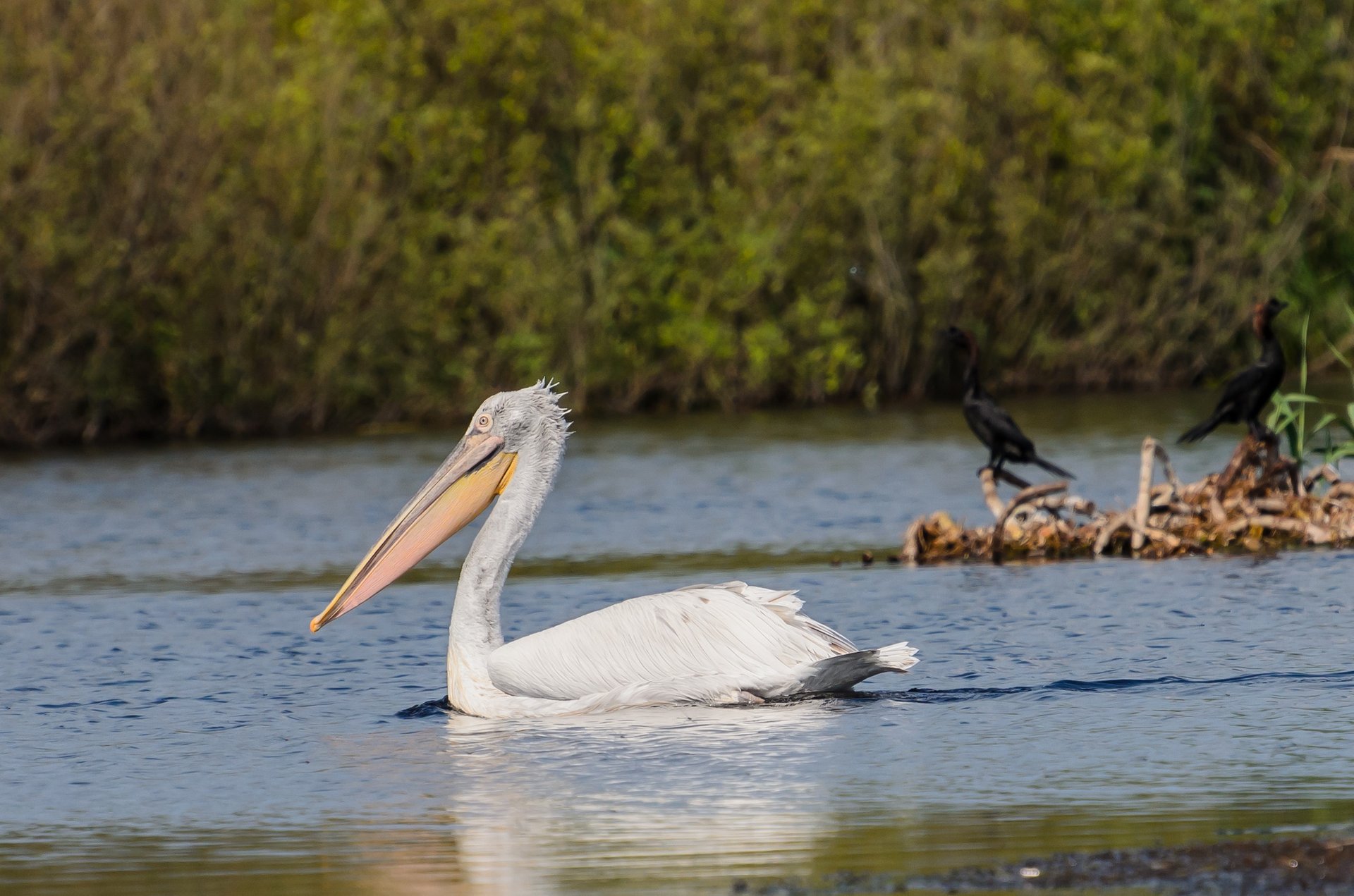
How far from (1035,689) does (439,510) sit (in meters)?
2.48

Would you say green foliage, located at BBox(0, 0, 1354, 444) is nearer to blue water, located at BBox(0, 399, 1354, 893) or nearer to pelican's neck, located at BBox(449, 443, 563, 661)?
blue water, located at BBox(0, 399, 1354, 893)

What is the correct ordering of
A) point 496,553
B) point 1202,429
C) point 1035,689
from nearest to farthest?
1. point 1035,689
2. point 496,553
3. point 1202,429

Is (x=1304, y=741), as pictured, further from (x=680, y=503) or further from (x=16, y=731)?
(x=680, y=503)

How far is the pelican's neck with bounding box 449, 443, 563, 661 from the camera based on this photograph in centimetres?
805

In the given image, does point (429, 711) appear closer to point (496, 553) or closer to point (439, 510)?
point (496, 553)

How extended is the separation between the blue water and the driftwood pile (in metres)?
0.21

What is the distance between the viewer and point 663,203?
2950 centimetres

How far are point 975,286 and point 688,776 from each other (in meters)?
24.0

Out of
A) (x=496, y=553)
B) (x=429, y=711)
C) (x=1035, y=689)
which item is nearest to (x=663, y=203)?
(x=496, y=553)

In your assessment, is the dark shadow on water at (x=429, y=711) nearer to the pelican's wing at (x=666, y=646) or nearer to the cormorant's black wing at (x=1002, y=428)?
the pelican's wing at (x=666, y=646)

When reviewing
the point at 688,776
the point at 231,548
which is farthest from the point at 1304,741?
the point at 231,548

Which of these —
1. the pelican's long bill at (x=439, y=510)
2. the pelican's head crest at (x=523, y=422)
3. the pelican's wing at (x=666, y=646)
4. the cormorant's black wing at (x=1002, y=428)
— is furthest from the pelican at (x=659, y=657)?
the cormorant's black wing at (x=1002, y=428)

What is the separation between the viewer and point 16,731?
8.02m

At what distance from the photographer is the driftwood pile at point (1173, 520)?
11.7m
